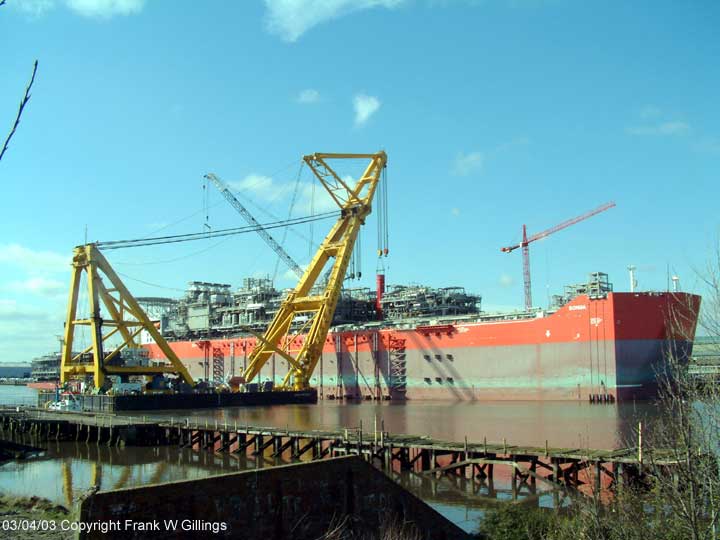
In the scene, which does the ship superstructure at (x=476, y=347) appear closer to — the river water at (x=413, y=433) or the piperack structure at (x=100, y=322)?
the river water at (x=413, y=433)

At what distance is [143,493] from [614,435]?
21545 mm

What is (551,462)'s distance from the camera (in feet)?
59.7

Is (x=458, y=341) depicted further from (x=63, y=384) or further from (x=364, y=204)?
(x=63, y=384)

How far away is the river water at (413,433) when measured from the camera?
750 inches

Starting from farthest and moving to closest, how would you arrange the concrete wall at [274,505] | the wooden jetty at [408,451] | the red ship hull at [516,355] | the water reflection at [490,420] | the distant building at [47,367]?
1. the distant building at [47,367]
2. the red ship hull at [516,355]
3. the water reflection at [490,420]
4. the wooden jetty at [408,451]
5. the concrete wall at [274,505]

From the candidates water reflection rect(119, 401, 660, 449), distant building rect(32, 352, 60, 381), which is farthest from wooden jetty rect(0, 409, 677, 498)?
distant building rect(32, 352, 60, 381)

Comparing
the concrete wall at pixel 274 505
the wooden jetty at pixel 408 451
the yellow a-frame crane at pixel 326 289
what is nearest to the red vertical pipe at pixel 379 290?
the yellow a-frame crane at pixel 326 289

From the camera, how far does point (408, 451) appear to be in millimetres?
21016

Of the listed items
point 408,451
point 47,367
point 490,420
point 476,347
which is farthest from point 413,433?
point 47,367

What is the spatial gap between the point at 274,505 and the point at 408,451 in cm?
1070

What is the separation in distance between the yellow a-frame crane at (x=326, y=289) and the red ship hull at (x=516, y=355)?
276 inches

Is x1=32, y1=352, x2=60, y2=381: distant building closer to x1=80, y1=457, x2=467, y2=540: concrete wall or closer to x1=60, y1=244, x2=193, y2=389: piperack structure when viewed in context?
x1=60, y1=244, x2=193, y2=389: piperack structure

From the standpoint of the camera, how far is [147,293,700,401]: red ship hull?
45062 millimetres

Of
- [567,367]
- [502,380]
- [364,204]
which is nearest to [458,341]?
[502,380]
